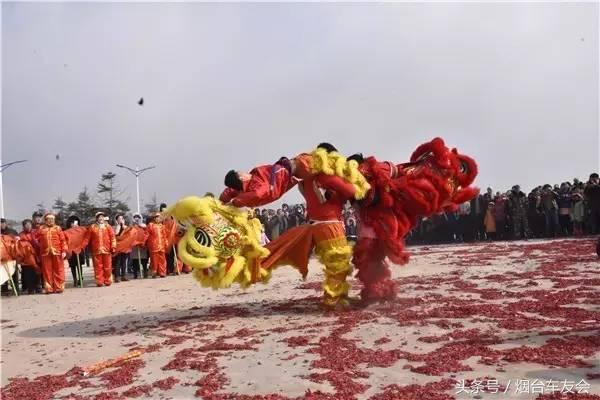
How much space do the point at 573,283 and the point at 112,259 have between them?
9536 millimetres

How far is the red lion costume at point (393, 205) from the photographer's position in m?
6.96

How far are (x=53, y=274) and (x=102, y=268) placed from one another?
38.3 inches

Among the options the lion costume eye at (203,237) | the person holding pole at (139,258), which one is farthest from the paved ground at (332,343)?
the person holding pole at (139,258)

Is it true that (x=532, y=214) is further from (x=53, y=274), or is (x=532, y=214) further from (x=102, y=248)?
(x=53, y=274)

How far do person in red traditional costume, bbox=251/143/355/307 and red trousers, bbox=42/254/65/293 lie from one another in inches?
257

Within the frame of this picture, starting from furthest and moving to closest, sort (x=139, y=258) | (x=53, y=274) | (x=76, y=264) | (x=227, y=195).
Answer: (x=139, y=258), (x=76, y=264), (x=53, y=274), (x=227, y=195)

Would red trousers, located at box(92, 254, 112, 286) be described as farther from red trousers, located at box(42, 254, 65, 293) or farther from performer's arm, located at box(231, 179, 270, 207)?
performer's arm, located at box(231, 179, 270, 207)

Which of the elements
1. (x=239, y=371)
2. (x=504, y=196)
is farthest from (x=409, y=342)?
(x=504, y=196)

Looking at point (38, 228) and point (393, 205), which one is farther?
point (38, 228)

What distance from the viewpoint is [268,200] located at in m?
6.38

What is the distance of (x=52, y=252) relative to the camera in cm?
1159

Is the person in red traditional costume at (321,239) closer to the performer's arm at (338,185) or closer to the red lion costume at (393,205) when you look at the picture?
the performer's arm at (338,185)

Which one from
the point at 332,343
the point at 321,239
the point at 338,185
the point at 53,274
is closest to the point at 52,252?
the point at 53,274

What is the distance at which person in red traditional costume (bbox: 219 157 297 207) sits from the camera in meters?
6.29
